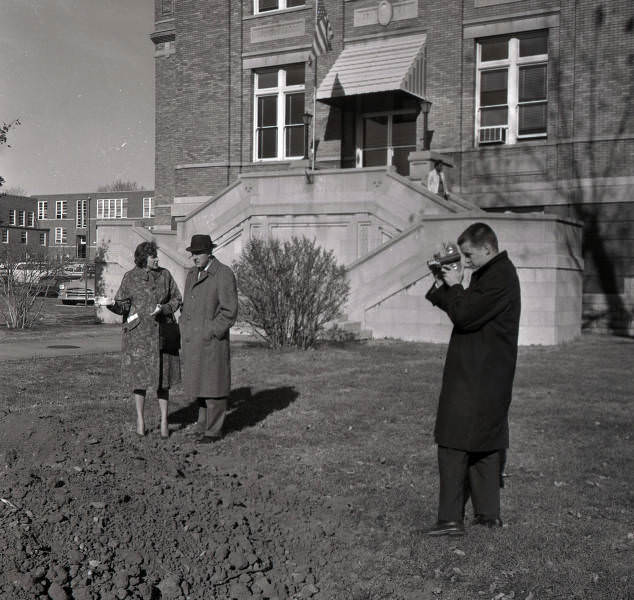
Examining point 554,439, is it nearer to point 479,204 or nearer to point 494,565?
point 494,565

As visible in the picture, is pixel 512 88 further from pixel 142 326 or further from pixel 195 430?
pixel 142 326

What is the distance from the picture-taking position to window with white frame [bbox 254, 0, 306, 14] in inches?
1004

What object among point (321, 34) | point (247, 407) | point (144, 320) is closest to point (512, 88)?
point (321, 34)

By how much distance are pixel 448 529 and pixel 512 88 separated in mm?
18548

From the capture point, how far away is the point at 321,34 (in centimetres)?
2261

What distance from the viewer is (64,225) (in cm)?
10519

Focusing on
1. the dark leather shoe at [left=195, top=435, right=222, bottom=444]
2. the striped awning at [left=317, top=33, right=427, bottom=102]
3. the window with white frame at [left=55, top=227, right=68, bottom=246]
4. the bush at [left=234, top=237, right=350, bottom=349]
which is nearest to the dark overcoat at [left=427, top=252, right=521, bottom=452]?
the dark leather shoe at [left=195, top=435, right=222, bottom=444]

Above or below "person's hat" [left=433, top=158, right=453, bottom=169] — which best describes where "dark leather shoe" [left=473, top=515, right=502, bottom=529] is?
below

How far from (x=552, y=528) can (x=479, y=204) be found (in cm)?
1701

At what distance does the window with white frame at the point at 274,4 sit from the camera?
25.5m

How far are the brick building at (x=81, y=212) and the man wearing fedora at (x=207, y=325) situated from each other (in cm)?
9051

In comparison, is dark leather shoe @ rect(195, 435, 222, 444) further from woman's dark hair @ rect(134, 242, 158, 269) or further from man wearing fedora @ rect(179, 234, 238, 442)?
woman's dark hair @ rect(134, 242, 158, 269)

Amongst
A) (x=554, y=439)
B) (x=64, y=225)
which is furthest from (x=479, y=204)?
(x=64, y=225)

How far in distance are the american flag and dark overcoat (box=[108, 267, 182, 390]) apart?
1600cm
